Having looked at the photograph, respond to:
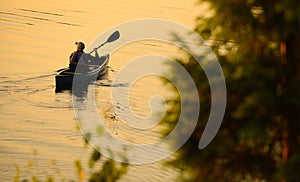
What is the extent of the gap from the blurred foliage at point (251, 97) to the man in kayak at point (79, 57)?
17.9m

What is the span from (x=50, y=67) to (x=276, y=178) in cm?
1907

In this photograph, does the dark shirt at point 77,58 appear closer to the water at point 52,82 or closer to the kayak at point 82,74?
the kayak at point 82,74

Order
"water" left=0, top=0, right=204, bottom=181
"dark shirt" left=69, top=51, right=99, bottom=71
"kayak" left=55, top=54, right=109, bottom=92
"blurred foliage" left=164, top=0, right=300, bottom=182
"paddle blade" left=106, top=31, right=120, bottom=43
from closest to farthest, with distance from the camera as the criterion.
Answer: "blurred foliage" left=164, top=0, right=300, bottom=182 → "water" left=0, top=0, right=204, bottom=181 → "kayak" left=55, top=54, right=109, bottom=92 → "dark shirt" left=69, top=51, right=99, bottom=71 → "paddle blade" left=106, top=31, right=120, bottom=43

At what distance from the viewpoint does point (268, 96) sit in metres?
4.72

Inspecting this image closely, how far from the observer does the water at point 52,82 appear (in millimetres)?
14969

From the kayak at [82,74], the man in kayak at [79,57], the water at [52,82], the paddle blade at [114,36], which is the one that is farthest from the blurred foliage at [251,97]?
the paddle blade at [114,36]

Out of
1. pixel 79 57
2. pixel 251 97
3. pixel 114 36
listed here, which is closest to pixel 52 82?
pixel 79 57

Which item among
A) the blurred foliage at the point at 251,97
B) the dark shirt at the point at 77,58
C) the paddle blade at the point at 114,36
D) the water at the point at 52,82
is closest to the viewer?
the blurred foliage at the point at 251,97

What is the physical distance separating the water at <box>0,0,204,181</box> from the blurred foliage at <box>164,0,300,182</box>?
282cm

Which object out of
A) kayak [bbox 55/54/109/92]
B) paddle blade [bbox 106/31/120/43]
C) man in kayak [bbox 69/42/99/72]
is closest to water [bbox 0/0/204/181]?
Answer: kayak [bbox 55/54/109/92]

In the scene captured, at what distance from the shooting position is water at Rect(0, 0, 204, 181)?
15.0 metres

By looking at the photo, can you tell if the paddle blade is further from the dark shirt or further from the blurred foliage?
the blurred foliage

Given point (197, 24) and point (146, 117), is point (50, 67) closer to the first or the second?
point (146, 117)

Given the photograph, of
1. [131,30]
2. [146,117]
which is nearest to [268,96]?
[146,117]
